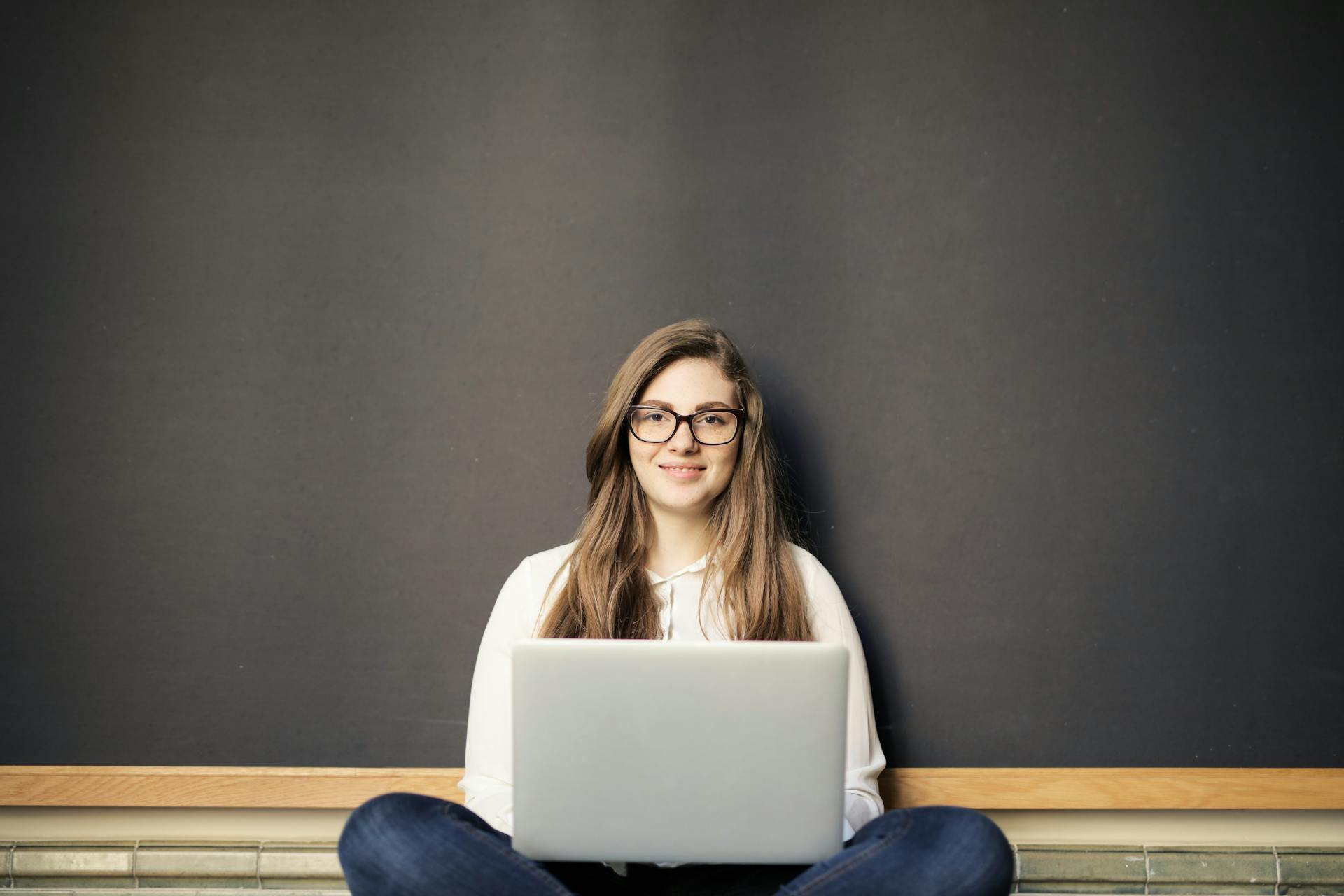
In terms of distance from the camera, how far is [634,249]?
187 centimetres

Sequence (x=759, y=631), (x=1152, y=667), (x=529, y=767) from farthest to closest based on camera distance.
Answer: (x=1152, y=667), (x=759, y=631), (x=529, y=767)

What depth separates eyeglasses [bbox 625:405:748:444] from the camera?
5.44 ft

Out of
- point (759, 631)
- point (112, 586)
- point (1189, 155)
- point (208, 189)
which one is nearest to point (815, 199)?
point (1189, 155)

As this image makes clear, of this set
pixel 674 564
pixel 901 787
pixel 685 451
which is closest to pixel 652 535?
pixel 674 564

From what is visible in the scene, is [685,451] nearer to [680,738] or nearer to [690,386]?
[690,386]

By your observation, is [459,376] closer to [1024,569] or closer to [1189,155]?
[1024,569]

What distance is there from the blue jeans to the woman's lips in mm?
647

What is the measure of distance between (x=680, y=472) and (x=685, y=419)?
9 cm

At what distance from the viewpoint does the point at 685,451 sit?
1.65 meters

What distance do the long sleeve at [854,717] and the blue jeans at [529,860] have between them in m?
0.26

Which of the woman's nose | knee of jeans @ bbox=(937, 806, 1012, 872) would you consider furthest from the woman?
knee of jeans @ bbox=(937, 806, 1012, 872)

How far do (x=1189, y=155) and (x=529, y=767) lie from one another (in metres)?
1.70

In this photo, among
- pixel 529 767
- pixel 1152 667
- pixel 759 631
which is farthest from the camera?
pixel 1152 667

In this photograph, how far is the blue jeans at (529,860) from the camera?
1163mm
